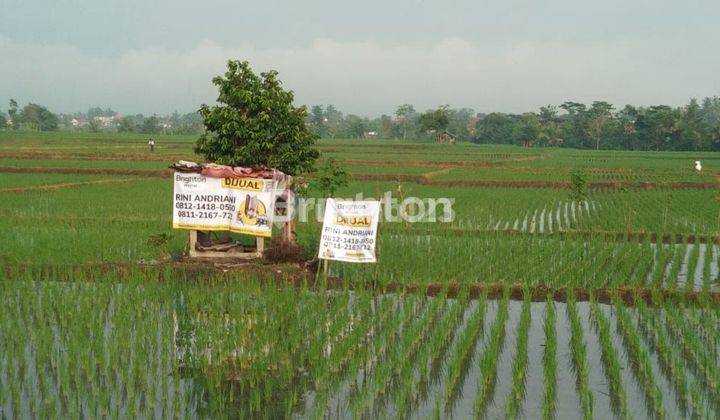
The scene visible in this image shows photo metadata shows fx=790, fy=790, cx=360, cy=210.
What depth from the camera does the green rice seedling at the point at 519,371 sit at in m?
6.17

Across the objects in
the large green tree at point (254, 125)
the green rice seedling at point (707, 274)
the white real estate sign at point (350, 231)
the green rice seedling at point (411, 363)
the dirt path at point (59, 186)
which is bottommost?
the dirt path at point (59, 186)

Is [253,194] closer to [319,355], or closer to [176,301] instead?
[176,301]

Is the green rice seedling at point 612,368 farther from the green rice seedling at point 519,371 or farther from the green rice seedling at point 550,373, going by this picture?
the green rice seedling at point 519,371

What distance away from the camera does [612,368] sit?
6910 millimetres

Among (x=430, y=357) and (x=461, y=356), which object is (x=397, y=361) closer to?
(x=430, y=357)

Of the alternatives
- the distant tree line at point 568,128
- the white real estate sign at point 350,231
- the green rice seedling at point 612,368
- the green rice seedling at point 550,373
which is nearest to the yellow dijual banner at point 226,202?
the white real estate sign at point 350,231

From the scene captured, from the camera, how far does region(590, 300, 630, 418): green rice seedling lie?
632cm

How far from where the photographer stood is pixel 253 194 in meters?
11.8

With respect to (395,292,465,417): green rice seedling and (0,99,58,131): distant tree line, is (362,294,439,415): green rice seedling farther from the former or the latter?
(0,99,58,131): distant tree line

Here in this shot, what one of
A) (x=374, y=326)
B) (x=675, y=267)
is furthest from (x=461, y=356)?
(x=675, y=267)

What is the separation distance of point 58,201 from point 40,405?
47.2ft

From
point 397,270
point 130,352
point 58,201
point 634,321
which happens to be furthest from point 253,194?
point 58,201

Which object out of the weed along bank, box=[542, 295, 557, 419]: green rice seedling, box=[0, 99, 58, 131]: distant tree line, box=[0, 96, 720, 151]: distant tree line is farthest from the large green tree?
box=[0, 99, 58, 131]: distant tree line

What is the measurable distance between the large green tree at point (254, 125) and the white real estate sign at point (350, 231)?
6.32 feet
